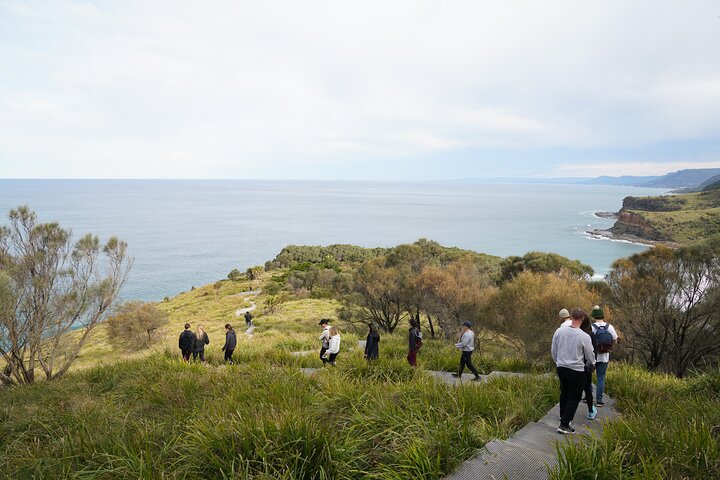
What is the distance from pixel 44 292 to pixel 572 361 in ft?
62.1

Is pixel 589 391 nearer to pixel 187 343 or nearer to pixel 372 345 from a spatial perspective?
pixel 372 345

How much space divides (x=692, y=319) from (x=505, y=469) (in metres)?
23.4

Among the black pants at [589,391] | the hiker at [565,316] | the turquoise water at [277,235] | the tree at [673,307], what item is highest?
the hiker at [565,316]

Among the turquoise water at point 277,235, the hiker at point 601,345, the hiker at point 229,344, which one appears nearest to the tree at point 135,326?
the hiker at point 229,344

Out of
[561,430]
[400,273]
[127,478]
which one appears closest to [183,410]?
[127,478]

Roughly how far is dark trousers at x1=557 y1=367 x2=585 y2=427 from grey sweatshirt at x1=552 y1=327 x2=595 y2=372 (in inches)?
3.5

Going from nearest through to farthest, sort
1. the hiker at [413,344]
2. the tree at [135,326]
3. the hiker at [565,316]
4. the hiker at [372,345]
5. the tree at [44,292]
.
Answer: the hiker at [565,316] < the hiker at [413,344] < the hiker at [372,345] < the tree at [44,292] < the tree at [135,326]

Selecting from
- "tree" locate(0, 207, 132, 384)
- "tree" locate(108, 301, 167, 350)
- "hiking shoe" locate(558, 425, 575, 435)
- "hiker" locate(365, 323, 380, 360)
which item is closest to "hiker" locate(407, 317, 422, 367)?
"hiker" locate(365, 323, 380, 360)

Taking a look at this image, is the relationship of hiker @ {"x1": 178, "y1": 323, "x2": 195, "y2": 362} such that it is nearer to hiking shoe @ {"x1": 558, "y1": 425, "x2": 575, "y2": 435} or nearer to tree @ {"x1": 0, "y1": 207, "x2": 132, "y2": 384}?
tree @ {"x1": 0, "y1": 207, "x2": 132, "y2": 384}

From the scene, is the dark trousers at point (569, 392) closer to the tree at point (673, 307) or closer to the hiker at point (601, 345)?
the hiker at point (601, 345)

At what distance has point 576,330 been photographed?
5852 mm

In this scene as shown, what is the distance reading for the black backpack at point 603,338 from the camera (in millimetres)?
7031

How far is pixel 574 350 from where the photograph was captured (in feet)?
19.1

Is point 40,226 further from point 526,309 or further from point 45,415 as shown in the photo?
point 526,309
